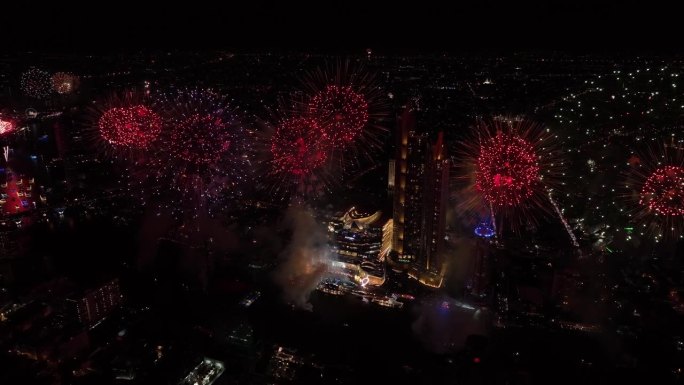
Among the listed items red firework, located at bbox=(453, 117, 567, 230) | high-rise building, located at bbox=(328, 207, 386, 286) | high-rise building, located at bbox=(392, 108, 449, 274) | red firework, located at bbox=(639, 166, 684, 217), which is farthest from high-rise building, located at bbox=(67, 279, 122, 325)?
Result: red firework, located at bbox=(639, 166, 684, 217)

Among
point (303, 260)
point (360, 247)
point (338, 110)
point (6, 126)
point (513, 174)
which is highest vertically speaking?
point (338, 110)

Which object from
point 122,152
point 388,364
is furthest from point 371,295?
point 122,152

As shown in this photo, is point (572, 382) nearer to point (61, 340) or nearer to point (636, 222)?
point (636, 222)

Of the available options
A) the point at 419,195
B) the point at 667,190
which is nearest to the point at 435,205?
the point at 419,195

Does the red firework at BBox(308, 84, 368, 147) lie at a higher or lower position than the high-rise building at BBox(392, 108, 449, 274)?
higher

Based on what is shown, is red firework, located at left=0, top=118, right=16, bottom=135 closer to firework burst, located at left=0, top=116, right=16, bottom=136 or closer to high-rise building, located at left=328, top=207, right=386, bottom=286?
firework burst, located at left=0, top=116, right=16, bottom=136

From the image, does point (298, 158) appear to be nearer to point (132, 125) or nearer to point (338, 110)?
point (338, 110)

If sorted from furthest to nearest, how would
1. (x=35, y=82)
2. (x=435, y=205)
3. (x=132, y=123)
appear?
(x=35, y=82), (x=132, y=123), (x=435, y=205)
